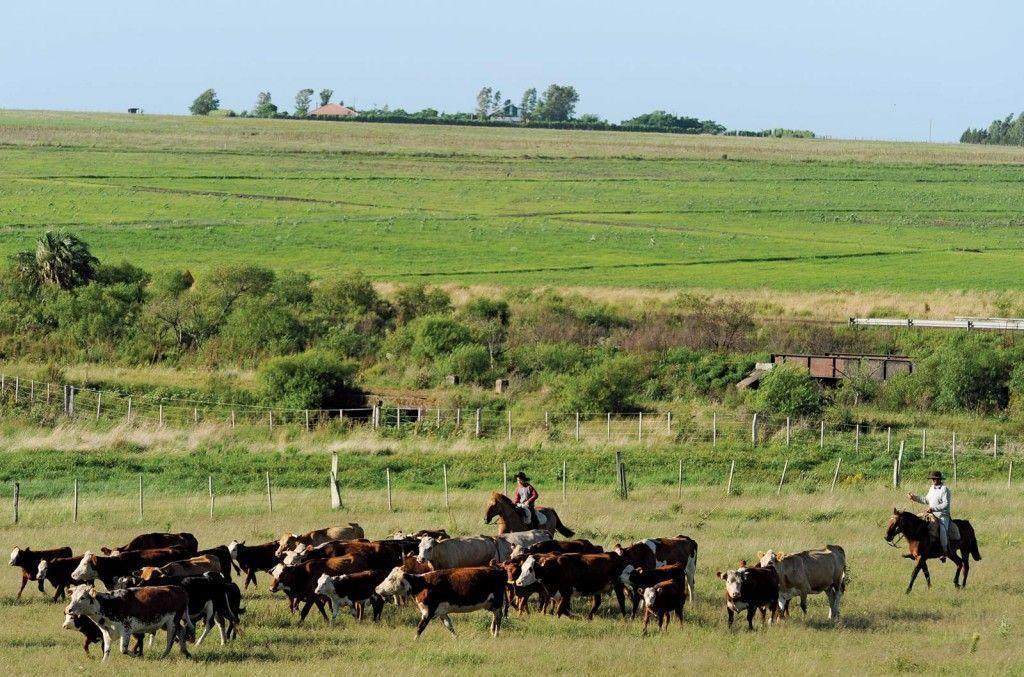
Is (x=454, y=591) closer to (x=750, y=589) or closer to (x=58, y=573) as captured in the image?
(x=750, y=589)

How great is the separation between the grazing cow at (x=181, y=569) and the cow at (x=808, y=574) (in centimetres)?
778

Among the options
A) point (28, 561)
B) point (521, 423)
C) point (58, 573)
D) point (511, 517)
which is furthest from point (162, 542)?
point (521, 423)

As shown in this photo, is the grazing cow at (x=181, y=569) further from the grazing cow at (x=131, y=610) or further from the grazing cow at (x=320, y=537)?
the grazing cow at (x=320, y=537)

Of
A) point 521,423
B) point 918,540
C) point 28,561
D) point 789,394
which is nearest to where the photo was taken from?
point 28,561

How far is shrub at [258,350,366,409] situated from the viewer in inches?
1834

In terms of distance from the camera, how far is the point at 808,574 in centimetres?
2088

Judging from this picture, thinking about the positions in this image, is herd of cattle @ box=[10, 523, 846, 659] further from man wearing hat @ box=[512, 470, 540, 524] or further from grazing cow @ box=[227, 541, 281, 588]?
man wearing hat @ box=[512, 470, 540, 524]

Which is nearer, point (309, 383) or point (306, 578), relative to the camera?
point (306, 578)

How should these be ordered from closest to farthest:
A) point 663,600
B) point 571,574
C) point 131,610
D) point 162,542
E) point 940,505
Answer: point 131,610
point 663,600
point 571,574
point 940,505
point 162,542

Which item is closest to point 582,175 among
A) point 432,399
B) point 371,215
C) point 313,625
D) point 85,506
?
point 371,215

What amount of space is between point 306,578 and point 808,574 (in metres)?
7.03

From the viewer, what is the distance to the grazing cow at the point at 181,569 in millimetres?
20703

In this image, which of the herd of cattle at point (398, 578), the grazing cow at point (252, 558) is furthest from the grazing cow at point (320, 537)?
the grazing cow at point (252, 558)

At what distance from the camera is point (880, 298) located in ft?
216
